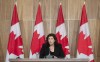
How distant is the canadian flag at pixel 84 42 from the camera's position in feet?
19.7

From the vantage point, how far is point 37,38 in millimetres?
6203

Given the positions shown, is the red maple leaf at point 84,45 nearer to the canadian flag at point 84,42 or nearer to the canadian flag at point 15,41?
the canadian flag at point 84,42

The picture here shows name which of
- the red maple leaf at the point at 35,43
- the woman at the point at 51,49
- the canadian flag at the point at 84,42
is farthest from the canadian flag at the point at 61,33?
the woman at the point at 51,49

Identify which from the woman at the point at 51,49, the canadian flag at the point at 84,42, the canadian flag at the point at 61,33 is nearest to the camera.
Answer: the woman at the point at 51,49

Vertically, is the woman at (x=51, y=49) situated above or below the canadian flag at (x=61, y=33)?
below

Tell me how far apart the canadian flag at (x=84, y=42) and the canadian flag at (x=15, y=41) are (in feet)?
4.96

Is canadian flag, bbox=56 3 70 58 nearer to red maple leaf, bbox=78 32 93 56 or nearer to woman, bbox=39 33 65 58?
red maple leaf, bbox=78 32 93 56

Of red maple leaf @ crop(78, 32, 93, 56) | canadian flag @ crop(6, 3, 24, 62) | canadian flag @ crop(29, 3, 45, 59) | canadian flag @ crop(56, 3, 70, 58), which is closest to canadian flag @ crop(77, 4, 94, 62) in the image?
red maple leaf @ crop(78, 32, 93, 56)

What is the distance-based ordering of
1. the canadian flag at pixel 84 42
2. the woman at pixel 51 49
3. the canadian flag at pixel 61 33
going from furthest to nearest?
the canadian flag at pixel 61 33, the canadian flag at pixel 84 42, the woman at pixel 51 49

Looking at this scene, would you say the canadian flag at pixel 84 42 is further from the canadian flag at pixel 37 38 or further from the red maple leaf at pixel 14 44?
the red maple leaf at pixel 14 44

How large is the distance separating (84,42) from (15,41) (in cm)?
177

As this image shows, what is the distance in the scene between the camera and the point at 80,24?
20.3 ft

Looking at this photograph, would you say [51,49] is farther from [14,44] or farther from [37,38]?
[14,44]

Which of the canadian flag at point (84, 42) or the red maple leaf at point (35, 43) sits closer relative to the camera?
the canadian flag at point (84, 42)
